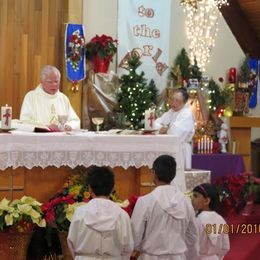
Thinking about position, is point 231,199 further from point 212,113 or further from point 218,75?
point 218,75

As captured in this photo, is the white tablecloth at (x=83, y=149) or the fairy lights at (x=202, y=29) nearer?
the white tablecloth at (x=83, y=149)

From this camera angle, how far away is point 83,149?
4.86 meters

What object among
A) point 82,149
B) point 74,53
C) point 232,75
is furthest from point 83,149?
point 232,75

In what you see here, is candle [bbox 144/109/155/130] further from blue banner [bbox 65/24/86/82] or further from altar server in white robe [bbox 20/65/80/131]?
blue banner [bbox 65/24/86/82]

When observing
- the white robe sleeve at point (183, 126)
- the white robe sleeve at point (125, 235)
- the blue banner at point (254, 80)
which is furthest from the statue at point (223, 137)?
the white robe sleeve at point (125, 235)

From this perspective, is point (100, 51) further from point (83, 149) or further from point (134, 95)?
point (83, 149)

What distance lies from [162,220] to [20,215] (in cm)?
134

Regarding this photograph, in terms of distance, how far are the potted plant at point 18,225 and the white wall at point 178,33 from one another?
5.15m

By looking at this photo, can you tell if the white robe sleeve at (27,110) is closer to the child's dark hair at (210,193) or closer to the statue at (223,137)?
the child's dark hair at (210,193)

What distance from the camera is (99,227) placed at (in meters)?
3.08

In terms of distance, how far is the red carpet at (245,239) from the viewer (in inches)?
214

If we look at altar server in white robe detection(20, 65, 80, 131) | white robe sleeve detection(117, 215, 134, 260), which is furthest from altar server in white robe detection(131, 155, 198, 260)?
altar server in white robe detection(20, 65, 80, 131)

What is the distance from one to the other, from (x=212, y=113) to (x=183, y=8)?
2.09 metres

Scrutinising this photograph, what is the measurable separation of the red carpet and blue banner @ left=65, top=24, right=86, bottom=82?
3313mm
